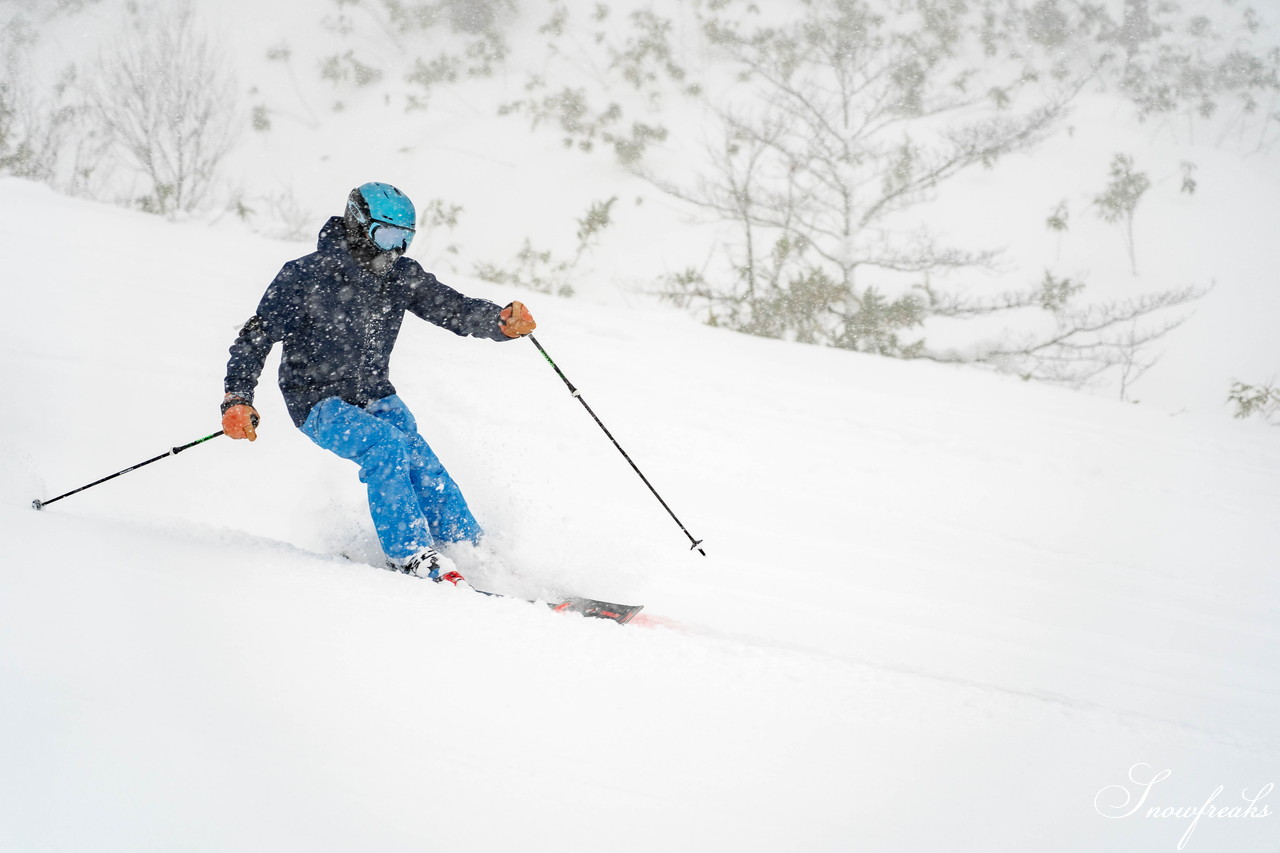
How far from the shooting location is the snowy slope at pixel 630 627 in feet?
5.12

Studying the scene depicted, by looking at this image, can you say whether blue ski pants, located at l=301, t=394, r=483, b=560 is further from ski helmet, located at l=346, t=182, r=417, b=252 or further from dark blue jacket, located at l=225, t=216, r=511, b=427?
ski helmet, located at l=346, t=182, r=417, b=252

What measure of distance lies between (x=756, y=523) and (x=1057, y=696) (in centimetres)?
188

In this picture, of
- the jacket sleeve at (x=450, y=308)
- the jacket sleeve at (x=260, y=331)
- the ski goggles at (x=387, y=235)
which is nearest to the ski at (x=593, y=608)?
the jacket sleeve at (x=260, y=331)

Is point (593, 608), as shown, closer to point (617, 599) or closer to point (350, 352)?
point (617, 599)

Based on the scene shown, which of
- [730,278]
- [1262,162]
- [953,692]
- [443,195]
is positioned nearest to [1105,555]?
[953,692]

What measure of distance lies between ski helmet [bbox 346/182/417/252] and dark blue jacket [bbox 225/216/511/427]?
11 cm

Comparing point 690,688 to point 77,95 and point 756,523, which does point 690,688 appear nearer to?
point 756,523

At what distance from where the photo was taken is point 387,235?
9.31 ft

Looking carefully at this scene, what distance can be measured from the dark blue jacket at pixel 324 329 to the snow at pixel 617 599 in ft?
2.13

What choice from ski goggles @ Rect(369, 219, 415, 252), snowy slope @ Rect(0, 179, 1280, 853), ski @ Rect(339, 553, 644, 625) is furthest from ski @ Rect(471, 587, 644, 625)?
ski goggles @ Rect(369, 219, 415, 252)
